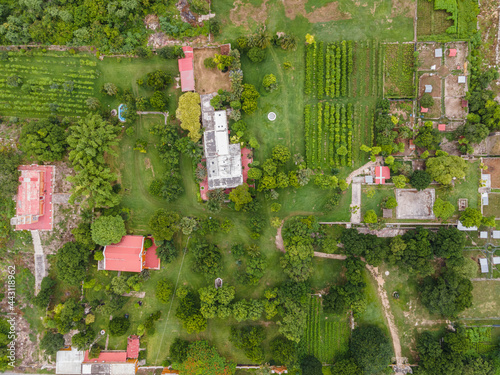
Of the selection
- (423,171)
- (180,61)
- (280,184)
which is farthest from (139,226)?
(423,171)

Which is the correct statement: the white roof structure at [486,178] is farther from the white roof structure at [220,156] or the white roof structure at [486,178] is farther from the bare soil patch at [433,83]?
the white roof structure at [220,156]

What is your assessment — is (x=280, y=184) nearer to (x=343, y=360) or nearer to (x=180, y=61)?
(x=180, y=61)

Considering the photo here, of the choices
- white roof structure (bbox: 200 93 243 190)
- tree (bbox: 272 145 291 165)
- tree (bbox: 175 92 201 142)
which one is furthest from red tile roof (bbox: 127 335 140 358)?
tree (bbox: 272 145 291 165)

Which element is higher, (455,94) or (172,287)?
(455,94)

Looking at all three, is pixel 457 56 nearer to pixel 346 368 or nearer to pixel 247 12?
pixel 247 12

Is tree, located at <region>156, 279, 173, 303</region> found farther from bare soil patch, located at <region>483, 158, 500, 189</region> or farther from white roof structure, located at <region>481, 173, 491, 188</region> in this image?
bare soil patch, located at <region>483, 158, 500, 189</region>

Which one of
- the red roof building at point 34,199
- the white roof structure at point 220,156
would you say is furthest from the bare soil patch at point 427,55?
the red roof building at point 34,199
